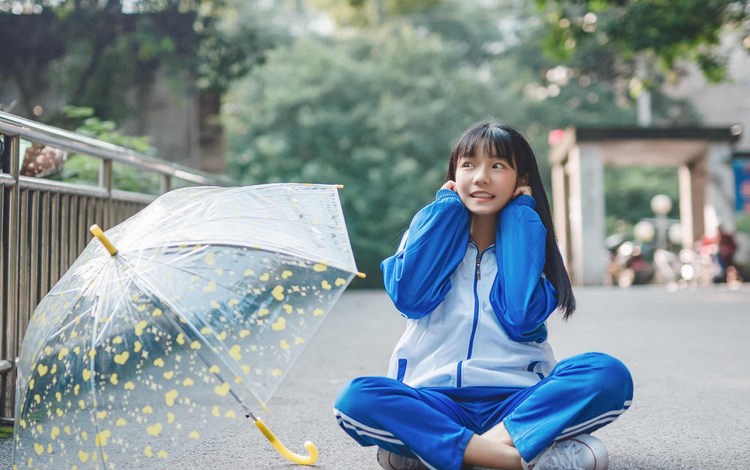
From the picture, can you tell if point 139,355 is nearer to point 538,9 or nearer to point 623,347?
point 623,347

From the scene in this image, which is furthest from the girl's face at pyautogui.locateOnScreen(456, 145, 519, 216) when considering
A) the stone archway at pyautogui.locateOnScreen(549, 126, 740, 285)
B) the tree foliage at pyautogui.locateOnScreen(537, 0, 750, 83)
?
the stone archway at pyautogui.locateOnScreen(549, 126, 740, 285)

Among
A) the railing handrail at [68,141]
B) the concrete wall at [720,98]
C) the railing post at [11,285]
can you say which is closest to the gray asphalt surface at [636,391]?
the railing post at [11,285]

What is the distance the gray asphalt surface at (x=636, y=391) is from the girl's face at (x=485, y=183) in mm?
999

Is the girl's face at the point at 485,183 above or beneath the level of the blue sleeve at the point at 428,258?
above

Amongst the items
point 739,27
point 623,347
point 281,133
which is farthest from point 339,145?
point 623,347

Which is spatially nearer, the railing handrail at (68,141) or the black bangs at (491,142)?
the black bangs at (491,142)

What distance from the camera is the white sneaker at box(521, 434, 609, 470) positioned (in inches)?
104

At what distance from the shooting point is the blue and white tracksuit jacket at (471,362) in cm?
265

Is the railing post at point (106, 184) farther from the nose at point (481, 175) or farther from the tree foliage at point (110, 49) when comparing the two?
the tree foliage at point (110, 49)

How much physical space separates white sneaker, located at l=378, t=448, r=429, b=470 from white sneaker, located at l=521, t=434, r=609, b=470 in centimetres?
42

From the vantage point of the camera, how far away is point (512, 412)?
2711mm

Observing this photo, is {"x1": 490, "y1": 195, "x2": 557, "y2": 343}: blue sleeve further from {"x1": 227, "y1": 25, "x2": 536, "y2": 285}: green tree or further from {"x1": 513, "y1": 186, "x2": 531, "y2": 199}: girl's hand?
{"x1": 227, "y1": 25, "x2": 536, "y2": 285}: green tree

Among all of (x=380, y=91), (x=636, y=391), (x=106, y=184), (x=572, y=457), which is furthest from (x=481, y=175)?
(x=380, y=91)

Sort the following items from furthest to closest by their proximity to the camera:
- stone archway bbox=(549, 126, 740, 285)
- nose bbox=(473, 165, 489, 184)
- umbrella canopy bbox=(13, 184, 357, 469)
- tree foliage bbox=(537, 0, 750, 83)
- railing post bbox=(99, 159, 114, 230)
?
stone archway bbox=(549, 126, 740, 285) < tree foliage bbox=(537, 0, 750, 83) < railing post bbox=(99, 159, 114, 230) < nose bbox=(473, 165, 489, 184) < umbrella canopy bbox=(13, 184, 357, 469)
